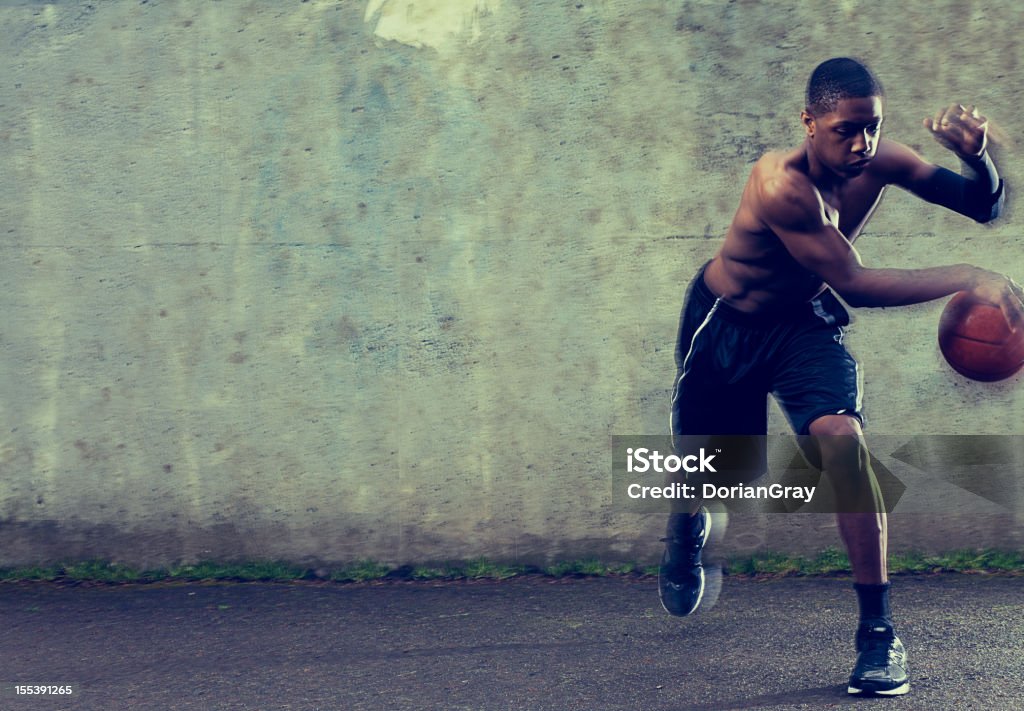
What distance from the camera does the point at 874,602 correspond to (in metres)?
3.73

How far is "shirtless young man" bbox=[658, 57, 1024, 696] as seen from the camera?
3877mm

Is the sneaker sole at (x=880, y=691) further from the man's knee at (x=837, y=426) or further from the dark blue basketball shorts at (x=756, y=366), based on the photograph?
the dark blue basketball shorts at (x=756, y=366)

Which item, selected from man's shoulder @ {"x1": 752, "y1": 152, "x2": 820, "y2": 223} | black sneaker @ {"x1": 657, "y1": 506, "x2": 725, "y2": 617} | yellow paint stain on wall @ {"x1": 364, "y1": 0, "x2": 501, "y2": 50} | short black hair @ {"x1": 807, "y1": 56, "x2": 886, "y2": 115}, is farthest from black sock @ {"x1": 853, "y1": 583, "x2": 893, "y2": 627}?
yellow paint stain on wall @ {"x1": 364, "y1": 0, "x2": 501, "y2": 50}

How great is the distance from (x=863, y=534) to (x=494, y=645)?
143 cm

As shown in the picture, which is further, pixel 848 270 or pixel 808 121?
pixel 808 121

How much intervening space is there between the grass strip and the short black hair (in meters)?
1.98

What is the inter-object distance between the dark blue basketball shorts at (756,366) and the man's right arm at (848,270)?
18 centimetres

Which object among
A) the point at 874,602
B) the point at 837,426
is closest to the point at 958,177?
the point at 837,426

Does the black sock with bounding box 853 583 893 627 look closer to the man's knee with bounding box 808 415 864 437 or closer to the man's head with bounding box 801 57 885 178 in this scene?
the man's knee with bounding box 808 415 864 437

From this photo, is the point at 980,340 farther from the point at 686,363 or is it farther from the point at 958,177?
the point at 686,363

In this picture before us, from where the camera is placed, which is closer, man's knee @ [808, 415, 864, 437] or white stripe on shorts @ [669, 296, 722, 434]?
man's knee @ [808, 415, 864, 437]

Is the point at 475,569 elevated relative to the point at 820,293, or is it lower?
lower

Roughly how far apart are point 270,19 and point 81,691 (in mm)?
2877

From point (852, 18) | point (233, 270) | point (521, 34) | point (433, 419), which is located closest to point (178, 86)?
point (233, 270)
